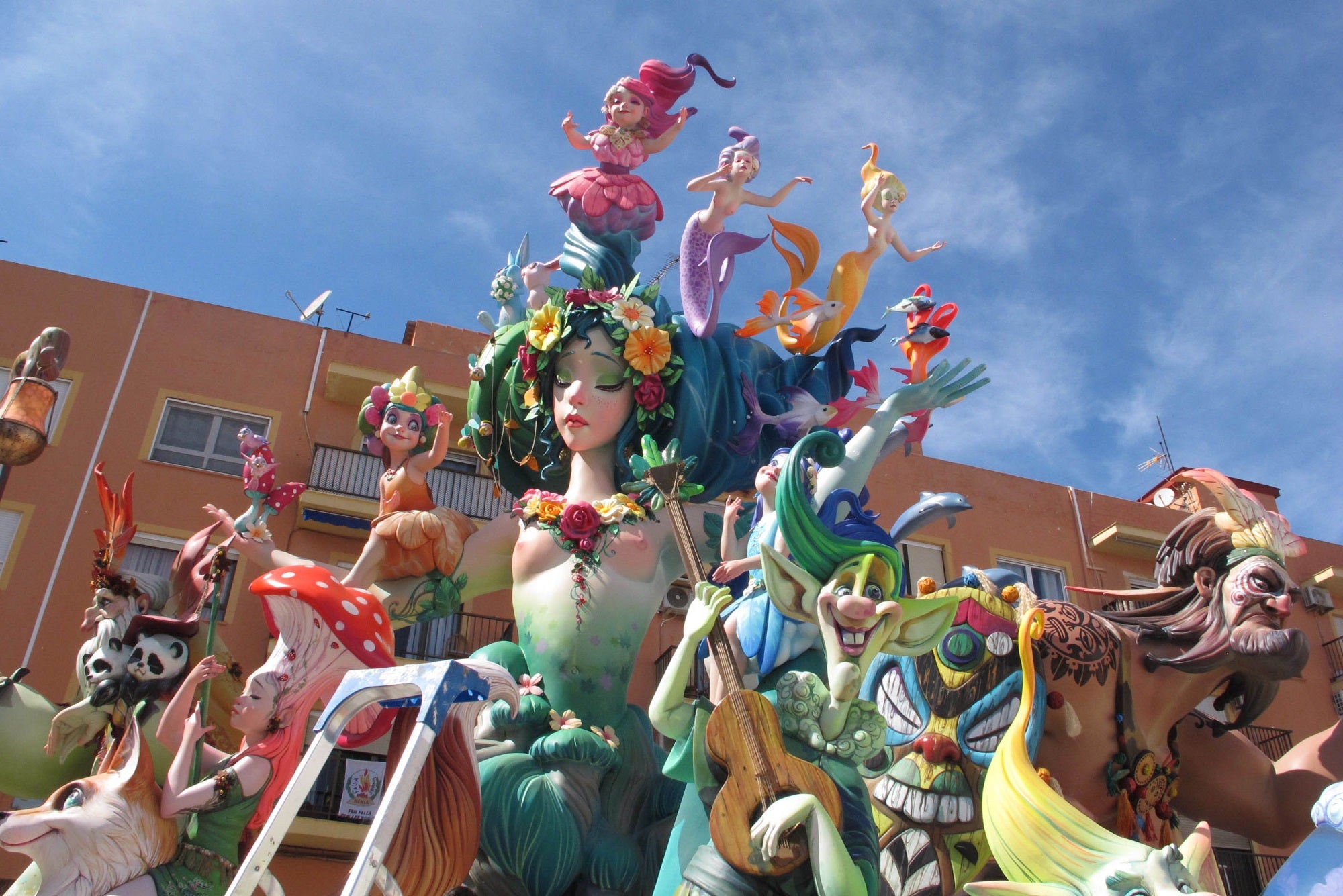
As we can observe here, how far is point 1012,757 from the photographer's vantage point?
347cm

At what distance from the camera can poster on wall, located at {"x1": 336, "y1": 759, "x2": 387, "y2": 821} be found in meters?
12.2

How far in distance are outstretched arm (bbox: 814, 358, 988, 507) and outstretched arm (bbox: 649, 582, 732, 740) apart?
0.94 metres

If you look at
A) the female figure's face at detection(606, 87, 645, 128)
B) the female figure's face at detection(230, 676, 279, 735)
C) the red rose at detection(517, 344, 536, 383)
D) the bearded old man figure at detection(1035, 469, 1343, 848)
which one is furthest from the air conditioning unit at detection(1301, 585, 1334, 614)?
the female figure's face at detection(230, 676, 279, 735)

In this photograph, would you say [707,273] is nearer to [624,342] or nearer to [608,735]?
[624,342]

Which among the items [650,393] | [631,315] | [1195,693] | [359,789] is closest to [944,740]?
[1195,693]

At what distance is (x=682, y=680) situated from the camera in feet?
12.9

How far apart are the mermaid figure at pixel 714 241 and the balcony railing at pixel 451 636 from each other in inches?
307

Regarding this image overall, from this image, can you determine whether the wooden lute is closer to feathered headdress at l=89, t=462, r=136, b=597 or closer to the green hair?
the green hair

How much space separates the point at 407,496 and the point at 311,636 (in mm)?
933

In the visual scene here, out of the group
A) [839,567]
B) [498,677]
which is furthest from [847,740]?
[498,677]

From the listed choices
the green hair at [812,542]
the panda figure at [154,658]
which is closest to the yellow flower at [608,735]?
the green hair at [812,542]

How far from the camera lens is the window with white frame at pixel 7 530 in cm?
1266

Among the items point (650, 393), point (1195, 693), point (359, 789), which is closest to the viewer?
point (650, 393)

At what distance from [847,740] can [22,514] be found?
11.4 meters
